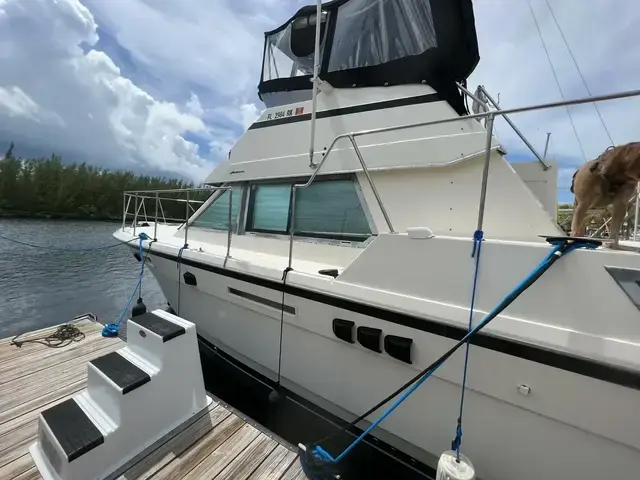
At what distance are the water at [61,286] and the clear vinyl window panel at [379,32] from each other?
5.46 m

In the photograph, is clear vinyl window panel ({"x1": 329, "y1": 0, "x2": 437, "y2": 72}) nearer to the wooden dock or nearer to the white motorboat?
the white motorboat

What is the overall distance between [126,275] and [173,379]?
7475 millimetres

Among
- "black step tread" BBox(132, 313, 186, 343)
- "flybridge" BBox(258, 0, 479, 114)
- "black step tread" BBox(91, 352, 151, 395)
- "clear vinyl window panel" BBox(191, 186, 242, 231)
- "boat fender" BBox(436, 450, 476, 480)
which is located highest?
"flybridge" BBox(258, 0, 479, 114)

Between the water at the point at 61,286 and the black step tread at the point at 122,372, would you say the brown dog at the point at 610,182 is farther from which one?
the water at the point at 61,286

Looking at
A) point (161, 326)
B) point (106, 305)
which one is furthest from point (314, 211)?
point (106, 305)

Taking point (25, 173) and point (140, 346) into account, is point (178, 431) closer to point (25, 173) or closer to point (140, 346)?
point (140, 346)

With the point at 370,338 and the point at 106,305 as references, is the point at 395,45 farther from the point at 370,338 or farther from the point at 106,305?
the point at 106,305

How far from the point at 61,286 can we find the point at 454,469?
A: 8.37 metres

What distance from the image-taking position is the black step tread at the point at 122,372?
1811mm

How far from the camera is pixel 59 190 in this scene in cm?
2538

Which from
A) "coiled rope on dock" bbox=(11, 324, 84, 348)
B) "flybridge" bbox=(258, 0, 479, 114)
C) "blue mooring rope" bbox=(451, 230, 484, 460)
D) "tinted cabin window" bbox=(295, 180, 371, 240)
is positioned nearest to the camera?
"blue mooring rope" bbox=(451, 230, 484, 460)

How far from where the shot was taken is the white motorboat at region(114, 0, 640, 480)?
142cm

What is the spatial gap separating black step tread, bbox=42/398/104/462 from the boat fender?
1783 millimetres

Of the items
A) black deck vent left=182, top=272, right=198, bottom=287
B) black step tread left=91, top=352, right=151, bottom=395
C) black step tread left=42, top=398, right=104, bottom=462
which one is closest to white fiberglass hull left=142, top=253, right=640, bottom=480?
black deck vent left=182, top=272, right=198, bottom=287
